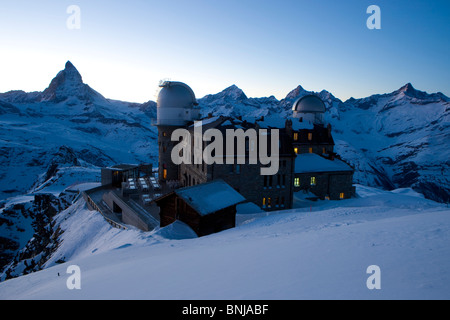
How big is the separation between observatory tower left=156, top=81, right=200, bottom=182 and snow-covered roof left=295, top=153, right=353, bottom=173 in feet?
56.1

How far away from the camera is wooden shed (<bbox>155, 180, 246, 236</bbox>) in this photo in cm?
2094

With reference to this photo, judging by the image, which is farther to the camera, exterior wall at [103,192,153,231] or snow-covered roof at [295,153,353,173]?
snow-covered roof at [295,153,353,173]

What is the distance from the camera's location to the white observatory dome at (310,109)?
58.9 metres

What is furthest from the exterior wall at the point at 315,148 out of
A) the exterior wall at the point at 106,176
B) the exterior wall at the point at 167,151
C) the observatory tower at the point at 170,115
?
the exterior wall at the point at 106,176

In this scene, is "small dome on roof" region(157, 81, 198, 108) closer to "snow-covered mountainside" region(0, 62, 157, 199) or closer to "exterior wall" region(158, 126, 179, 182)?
"exterior wall" region(158, 126, 179, 182)

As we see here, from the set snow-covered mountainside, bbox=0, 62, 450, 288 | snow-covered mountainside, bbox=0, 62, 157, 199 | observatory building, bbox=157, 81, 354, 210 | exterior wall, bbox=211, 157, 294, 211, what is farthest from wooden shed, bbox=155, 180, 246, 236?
snow-covered mountainside, bbox=0, 62, 157, 199

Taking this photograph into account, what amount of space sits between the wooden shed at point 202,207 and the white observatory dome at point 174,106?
21308 millimetres

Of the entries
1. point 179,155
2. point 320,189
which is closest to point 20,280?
point 179,155

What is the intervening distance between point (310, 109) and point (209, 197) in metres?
43.0

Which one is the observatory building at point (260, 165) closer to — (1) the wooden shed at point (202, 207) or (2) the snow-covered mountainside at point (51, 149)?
(1) the wooden shed at point (202, 207)

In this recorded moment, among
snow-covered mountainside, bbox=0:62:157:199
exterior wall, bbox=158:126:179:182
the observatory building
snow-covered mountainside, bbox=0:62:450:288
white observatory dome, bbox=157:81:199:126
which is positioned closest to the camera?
the observatory building

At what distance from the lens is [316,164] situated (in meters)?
39.9
